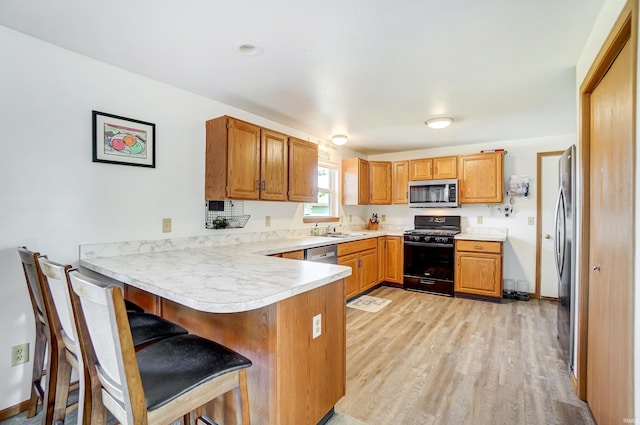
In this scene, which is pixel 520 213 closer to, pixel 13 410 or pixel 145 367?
pixel 145 367

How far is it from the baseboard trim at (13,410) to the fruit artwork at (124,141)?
1684 millimetres

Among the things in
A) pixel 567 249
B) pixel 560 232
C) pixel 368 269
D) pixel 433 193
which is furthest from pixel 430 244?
pixel 567 249

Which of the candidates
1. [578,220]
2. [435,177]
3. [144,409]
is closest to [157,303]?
[144,409]

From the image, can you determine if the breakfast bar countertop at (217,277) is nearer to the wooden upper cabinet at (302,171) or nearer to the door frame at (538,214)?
the wooden upper cabinet at (302,171)

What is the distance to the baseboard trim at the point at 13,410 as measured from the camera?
1784 millimetres

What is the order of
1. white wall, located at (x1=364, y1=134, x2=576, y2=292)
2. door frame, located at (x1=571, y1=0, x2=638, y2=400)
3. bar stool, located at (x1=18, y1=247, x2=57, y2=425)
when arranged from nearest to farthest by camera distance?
bar stool, located at (x1=18, y1=247, x2=57, y2=425)
door frame, located at (x1=571, y1=0, x2=638, y2=400)
white wall, located at (x1=364, y1=134, x2=576, y2=292)

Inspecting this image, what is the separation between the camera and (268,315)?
1368mm

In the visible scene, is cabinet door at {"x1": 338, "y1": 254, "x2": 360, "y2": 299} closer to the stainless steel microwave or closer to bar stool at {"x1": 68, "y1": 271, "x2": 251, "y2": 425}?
the stainless steel microwave

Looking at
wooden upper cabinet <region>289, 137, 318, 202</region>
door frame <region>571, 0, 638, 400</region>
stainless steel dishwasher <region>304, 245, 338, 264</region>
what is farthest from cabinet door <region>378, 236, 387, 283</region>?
door frame <region>571, 0, 638, 400</region>

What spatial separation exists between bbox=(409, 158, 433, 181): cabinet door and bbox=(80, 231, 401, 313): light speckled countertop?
3.15 metres

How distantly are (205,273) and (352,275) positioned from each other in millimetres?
2603

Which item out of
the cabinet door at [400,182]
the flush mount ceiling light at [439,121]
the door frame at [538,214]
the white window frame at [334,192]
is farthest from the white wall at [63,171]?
the door frame at [538,214]

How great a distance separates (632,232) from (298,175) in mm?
2772

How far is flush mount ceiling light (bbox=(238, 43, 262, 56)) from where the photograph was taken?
1969mm
